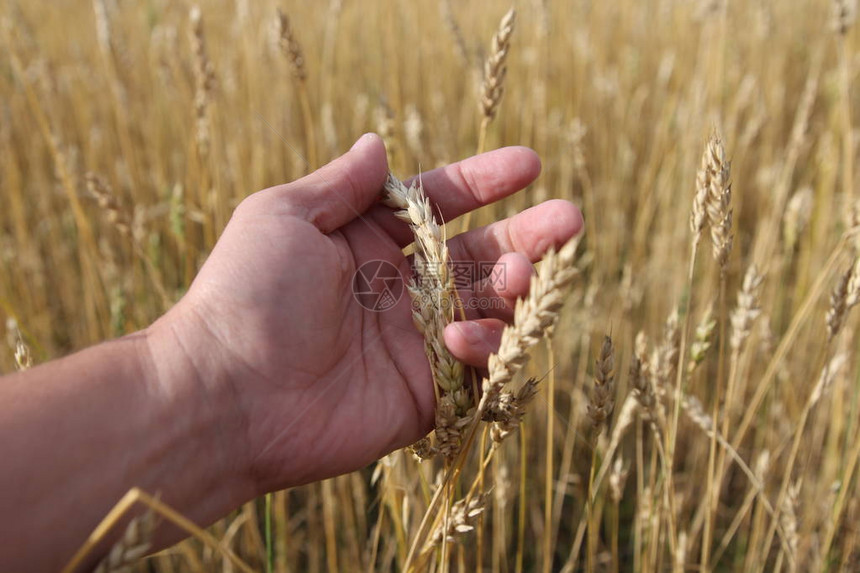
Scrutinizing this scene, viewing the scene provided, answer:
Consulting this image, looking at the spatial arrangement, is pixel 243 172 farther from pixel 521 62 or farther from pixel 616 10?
pixel 616 10

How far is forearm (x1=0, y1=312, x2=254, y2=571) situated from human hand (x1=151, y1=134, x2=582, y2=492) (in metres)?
0.03

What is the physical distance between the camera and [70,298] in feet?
6.40

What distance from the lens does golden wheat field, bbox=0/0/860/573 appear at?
0.94m

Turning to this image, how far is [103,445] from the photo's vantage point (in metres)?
0.67

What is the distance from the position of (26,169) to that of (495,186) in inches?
93.1

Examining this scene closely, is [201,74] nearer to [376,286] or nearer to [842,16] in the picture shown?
[376,286]

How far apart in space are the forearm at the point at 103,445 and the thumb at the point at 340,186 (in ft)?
0.93

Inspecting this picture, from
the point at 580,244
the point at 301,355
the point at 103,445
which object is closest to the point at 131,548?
the point at 103,445

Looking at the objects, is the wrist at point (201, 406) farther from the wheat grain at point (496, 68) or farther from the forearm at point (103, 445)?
the wheat grain at point (496, 68)

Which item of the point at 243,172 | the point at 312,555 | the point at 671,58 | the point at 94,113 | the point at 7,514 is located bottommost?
the point at 312,555

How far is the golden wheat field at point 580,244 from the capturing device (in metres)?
A: 0.94

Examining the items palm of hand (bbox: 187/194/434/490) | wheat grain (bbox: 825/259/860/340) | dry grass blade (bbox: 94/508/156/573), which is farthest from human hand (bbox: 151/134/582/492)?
wheat grain (bbox: 825/259/860/340)

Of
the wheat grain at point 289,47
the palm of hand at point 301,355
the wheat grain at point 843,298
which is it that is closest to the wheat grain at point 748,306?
the wheat grain at point 843,298

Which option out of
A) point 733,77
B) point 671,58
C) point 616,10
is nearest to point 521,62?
point 671,58
